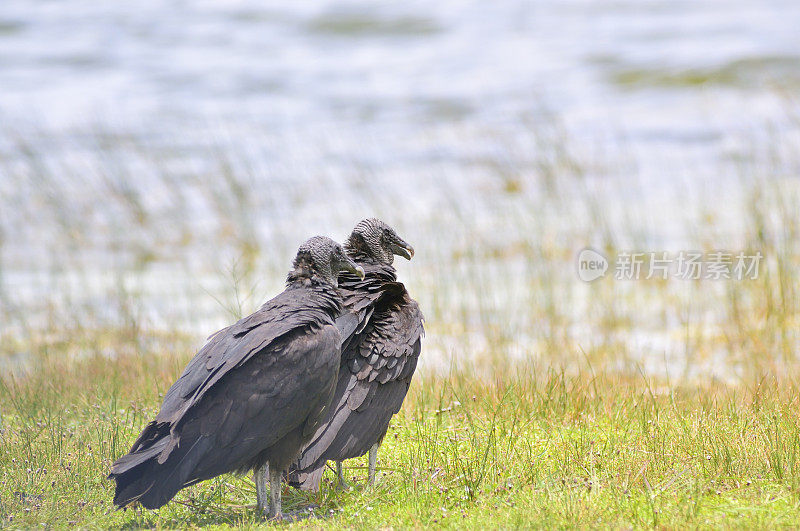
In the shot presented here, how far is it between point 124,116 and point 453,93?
17.9 feet

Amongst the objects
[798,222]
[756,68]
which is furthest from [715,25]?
[798,222]

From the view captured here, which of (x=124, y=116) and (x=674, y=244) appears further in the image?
(x=124, y=116)

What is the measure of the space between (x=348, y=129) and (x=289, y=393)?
951cm

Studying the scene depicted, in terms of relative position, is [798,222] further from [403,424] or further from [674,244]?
[403,424]

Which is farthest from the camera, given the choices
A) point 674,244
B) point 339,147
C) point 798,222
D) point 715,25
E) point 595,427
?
point 715,25

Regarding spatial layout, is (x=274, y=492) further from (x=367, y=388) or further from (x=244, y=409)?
(x=367, y=388)

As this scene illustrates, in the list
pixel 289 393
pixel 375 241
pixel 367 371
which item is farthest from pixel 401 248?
pixel 289 393

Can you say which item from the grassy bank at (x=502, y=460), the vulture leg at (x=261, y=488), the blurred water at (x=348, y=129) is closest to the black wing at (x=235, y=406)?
the vulture leg at (x=261, y=488)

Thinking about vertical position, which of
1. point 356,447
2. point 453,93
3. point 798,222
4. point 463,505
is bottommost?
point 463,505

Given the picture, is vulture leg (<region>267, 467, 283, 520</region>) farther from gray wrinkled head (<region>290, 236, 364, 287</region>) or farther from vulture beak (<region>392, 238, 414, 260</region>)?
vulture beak (<region>392, 238, 414, 260</region>)

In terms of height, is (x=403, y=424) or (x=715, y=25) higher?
(x=715, y=25)

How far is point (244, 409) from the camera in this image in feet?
10.9

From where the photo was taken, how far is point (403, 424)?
4676mm

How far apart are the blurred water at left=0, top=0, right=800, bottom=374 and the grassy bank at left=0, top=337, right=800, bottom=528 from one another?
2.72 metres
